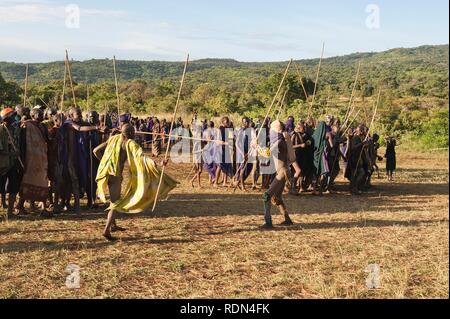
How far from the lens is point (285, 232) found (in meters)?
8.36

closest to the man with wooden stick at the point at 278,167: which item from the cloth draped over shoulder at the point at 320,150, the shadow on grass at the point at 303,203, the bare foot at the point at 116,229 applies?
the shadow on grass at the point at 303,203

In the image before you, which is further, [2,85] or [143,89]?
[143,89]

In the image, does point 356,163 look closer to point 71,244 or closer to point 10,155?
point 71,244

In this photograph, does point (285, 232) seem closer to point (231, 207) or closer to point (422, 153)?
point (231, 207)

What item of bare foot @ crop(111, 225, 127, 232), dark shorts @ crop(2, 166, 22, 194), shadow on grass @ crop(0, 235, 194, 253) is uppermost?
dark shorts @ crop(2, 166, 22, 194)

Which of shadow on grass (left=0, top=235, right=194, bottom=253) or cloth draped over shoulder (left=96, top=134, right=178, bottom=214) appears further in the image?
cloth draped over shoulder (left=96, top=134, right=178, bottom=214)

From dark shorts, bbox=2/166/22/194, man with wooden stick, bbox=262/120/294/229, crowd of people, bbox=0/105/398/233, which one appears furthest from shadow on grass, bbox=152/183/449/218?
dark shorts, bbox=2/166/22/194

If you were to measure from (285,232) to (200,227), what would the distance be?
1.44 m

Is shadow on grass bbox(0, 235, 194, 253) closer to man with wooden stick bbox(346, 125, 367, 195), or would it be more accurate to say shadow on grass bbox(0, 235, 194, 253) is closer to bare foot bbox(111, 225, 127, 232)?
bare foot bbox(111, 225, 127, 232)

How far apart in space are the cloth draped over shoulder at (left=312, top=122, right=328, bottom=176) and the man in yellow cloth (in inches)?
232

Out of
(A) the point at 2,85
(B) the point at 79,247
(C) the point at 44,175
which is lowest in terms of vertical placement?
(B) the point at 79,247

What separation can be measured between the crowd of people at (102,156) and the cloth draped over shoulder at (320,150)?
0.08 ft

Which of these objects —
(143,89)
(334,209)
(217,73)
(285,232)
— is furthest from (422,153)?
(217,73)

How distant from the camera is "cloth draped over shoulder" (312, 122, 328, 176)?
12555mm
